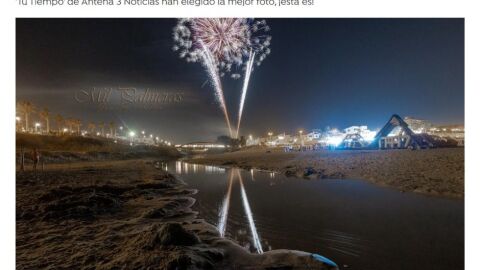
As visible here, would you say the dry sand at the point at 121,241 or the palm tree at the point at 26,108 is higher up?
the palm tree at the point at 26,108

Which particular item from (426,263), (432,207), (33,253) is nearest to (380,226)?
(426,263)

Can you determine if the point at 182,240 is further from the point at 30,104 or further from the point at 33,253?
the point at 30,104

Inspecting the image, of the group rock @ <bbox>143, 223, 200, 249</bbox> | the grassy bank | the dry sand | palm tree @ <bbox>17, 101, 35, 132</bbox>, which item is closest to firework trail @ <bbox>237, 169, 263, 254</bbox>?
the dry sand

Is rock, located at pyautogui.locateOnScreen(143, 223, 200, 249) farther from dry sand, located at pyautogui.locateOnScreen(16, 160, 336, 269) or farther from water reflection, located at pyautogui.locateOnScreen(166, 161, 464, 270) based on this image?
water reflection, located at pyautogui.locateOnScreen(166, 161, 464, 270)

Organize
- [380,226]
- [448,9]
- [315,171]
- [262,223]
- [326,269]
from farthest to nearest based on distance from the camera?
[315,171], [448,9], [262,223], [380,226], [326,269]

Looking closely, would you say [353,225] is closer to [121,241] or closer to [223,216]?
[223,216]

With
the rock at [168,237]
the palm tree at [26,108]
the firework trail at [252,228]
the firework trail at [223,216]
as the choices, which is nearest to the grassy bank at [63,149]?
the palm tree at [26,108]

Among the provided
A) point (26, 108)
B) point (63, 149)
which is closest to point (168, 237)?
point (63, 149)

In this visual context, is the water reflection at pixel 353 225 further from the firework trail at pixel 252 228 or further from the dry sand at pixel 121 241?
the dry sand at pixel 121 241
